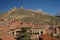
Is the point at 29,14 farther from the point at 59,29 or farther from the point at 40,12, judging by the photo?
the point at 59,29

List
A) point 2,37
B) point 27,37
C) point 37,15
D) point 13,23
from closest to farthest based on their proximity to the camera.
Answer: point 2,37 → point 27,37 → point 13,23 → point 37,15

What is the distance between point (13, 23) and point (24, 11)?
98.5ft

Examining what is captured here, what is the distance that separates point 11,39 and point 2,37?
45.5 inches

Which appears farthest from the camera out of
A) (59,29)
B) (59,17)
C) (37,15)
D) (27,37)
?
(37,15)

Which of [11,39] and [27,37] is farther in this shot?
[27,37]

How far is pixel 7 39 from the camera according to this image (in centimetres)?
2123

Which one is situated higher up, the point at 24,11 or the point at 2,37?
the point at 24,11

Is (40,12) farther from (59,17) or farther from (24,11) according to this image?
(59,17)

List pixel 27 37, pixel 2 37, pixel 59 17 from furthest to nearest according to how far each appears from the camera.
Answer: pixel 59 17
pixel 27 37
pixel 2 37

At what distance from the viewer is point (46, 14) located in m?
68.6

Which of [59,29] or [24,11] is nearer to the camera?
[59,29]

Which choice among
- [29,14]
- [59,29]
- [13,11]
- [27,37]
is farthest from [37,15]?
[27,37]

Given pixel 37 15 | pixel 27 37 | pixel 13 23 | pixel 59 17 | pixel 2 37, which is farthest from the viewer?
pixel 37 15

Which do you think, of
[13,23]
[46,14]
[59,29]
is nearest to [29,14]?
[46,14]
